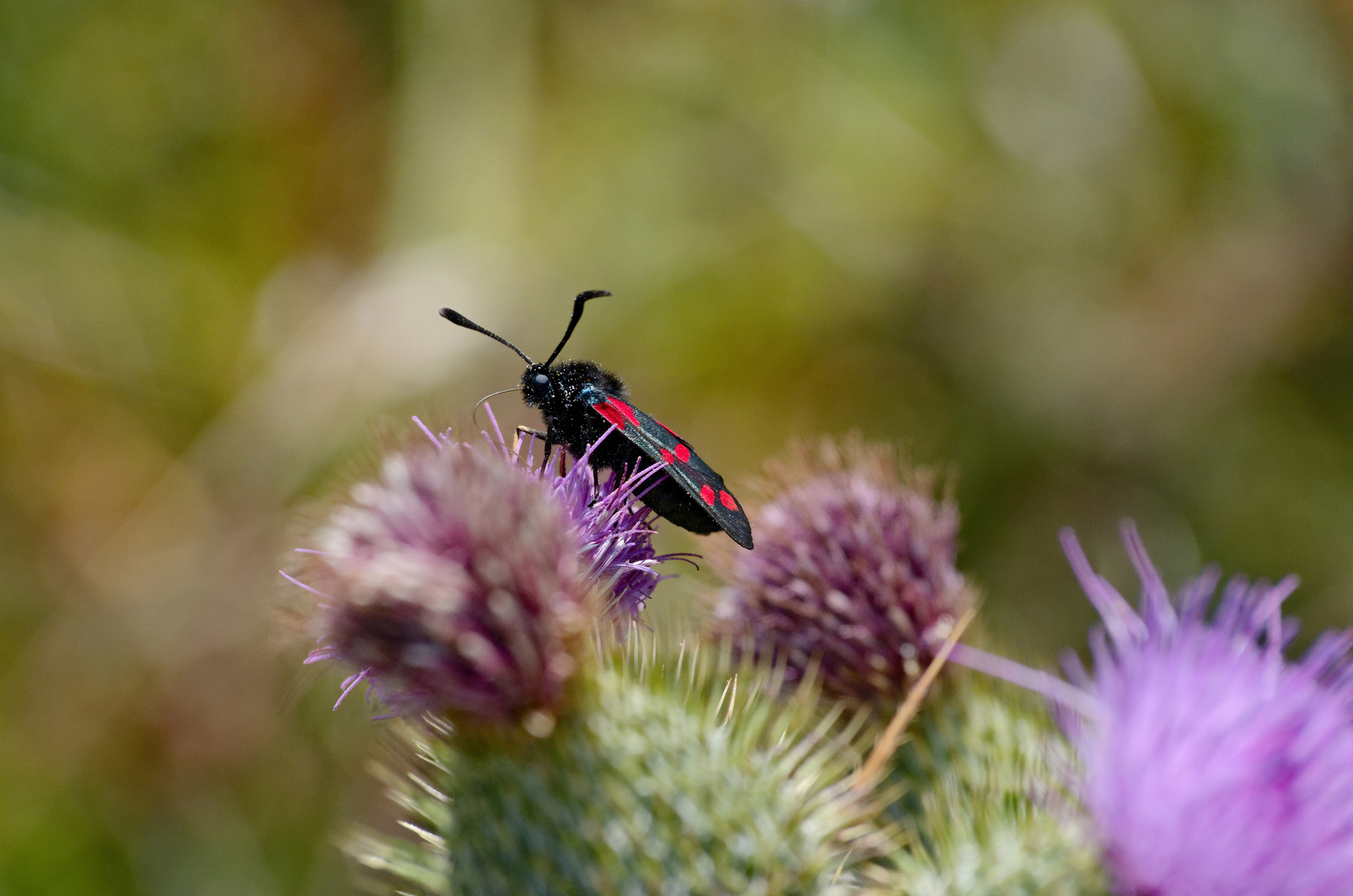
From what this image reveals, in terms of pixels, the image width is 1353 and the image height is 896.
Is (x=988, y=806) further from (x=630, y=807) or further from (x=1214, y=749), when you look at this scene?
(x=630, y=807)

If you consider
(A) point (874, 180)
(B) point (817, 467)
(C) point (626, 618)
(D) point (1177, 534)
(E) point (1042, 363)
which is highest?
(A) point (874, 180)

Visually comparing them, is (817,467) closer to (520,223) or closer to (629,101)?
(520,223)

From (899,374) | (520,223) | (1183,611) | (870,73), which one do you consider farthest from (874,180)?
(1183,611)

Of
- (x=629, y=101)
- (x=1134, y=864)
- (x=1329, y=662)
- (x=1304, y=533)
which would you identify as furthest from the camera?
(x=629, y=101)

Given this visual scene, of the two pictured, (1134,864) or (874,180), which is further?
(874,180)

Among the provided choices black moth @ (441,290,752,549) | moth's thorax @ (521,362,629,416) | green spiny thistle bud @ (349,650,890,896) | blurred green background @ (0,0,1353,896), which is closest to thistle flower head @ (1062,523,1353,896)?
green spiny thistle bud @ (349,650,890,896)

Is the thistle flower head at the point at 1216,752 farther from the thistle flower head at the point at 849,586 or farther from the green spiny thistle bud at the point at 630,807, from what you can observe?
the thistle flower head at the point at 849,586

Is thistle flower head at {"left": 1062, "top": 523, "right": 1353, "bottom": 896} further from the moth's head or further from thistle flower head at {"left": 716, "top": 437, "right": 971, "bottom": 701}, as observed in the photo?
the moth's head
